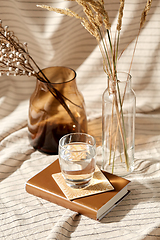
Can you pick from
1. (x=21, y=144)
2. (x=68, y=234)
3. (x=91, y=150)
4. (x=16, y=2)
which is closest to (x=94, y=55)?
(x=16, y=2)

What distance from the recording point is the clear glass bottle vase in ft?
3.17

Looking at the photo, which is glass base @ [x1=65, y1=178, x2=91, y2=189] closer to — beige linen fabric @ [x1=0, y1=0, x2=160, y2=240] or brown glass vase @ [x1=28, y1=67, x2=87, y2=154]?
beige linen fabric @ [x1=0, y1=0, x2=160, y2=240]

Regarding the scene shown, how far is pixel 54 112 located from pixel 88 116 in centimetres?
33

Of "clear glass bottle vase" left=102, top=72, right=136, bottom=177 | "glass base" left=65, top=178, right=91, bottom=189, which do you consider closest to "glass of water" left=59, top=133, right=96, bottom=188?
"glass base" left=65, top=178, right=91, bottom=189

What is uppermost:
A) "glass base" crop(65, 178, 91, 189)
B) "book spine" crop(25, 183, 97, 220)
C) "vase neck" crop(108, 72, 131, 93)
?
"vase neck" crop(108, 72, 131, 93)

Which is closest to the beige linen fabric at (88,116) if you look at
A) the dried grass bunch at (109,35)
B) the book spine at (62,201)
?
the book spine at (62,201)

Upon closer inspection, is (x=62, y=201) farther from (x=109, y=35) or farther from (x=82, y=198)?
(x=109, y=35)

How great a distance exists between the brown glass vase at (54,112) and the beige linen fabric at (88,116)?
0.07 metres

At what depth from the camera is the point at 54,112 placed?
109 cm

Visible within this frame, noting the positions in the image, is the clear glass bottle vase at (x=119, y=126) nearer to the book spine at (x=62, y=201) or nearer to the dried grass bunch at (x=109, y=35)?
the dried grass bunch at (x=109, y=35)

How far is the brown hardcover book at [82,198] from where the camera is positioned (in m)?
0.85

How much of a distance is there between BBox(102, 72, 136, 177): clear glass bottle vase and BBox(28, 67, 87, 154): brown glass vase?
5.0 inches

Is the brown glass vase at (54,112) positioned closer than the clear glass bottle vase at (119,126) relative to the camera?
No

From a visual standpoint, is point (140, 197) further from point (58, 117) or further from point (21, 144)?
point (21, 144)
